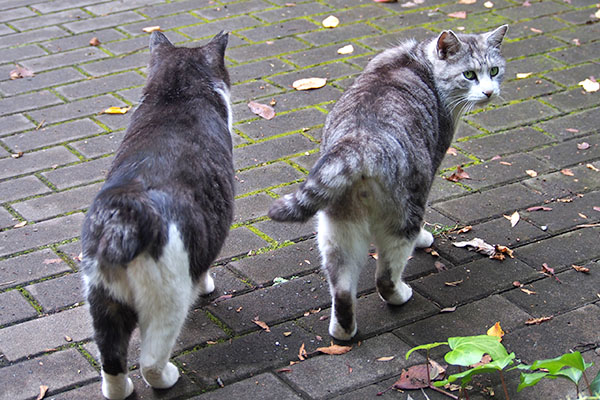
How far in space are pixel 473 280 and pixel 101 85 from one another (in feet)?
10.5

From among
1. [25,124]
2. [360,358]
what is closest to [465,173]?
[360,358]

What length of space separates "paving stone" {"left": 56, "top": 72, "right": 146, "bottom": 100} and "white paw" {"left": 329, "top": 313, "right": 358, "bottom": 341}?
2955 mm

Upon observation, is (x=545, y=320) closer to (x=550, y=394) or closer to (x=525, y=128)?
(x=550, y=394)

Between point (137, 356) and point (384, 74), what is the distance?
1.72m

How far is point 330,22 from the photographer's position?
6633 mm

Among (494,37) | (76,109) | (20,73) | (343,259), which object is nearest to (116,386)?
(343,259)

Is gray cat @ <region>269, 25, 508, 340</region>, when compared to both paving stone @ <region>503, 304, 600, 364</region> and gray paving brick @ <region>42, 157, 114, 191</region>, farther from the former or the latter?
gray paving brick @ <region>42, 157, 114, 191</region>

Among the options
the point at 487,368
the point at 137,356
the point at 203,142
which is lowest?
the point at 137,356

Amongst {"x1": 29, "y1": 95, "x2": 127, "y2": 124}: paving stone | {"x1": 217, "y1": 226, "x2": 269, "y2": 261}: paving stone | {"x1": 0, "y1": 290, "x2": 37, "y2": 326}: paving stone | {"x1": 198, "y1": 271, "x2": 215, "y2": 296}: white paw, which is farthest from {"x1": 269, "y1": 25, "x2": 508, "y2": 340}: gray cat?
{"x1": 29, "y1": 95, "x2": 127, "y2": 124}: paving stone

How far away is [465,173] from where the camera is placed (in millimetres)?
4730

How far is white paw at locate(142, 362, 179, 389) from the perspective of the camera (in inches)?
118

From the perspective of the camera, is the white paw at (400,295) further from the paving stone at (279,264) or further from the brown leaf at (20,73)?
the brown leaf at (20,73)

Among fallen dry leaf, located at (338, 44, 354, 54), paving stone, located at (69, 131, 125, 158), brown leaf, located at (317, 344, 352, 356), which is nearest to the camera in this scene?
brown leaf, located at (317, 344, 352, 356)

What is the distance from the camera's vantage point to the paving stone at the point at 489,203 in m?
4.36
